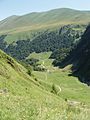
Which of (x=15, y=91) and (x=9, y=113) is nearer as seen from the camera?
(x=9, y=113)

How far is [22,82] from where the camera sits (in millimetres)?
61031

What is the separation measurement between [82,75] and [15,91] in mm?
146418

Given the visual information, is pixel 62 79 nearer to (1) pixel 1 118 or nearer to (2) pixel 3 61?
(2) pixel 3 61

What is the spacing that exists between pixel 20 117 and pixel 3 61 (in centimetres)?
5502

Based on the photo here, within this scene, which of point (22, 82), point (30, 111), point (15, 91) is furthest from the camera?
point (22, 82)

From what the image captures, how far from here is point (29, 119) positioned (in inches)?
426

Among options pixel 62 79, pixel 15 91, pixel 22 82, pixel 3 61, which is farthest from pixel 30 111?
pixel 62 79

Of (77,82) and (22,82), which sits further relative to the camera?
(77,82)

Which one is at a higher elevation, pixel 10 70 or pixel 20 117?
pixel 20 117

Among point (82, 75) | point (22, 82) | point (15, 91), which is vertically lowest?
point (82, 75)

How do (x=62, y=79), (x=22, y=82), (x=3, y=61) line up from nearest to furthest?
(x=22, y=82)
(x=3, y=61)
(x=62, y=79)

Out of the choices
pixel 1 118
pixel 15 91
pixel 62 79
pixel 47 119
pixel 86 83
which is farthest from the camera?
pixel 62 79

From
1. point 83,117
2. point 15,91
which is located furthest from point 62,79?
point 83,117

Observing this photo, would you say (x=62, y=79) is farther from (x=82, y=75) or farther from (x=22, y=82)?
(x=22, y=82)
